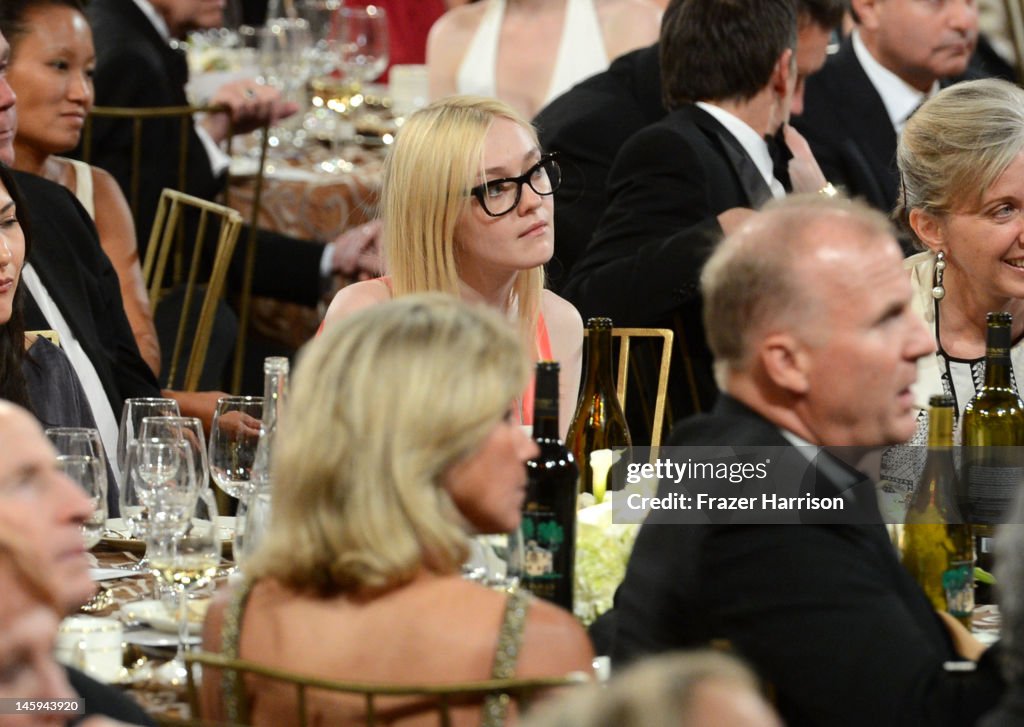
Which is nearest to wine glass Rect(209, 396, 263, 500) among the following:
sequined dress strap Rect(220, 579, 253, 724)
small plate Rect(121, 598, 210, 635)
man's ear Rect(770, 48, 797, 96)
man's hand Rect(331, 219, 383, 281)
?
small plate Rect(121, 598, 210, 635)

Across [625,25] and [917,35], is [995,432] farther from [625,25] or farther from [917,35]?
[625,25]

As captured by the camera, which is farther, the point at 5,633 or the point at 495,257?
the point at 495,257

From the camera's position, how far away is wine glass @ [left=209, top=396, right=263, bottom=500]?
2.34 meters

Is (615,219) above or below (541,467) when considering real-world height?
above

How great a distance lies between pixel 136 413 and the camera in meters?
2.46

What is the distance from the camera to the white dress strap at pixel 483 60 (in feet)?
17.2

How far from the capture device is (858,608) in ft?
5.06

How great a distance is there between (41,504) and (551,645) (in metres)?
0.46

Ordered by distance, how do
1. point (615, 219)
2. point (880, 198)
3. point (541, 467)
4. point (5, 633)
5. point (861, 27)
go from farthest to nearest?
point (861, 27)
point (880, 198)
point (615, 219)
point (541, 467)
point (5, 633)

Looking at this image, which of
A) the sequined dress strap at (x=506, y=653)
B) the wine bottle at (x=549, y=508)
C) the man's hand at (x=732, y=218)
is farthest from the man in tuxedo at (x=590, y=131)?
the sequined dress strap at (x=506, y=653)

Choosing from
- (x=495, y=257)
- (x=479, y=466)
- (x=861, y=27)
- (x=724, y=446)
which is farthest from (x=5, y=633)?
(x=861, y=27)

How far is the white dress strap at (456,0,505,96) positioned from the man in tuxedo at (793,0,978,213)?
1.08 meters

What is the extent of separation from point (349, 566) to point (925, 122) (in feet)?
6.00

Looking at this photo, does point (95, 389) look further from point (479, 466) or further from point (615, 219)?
point (479, 466)
